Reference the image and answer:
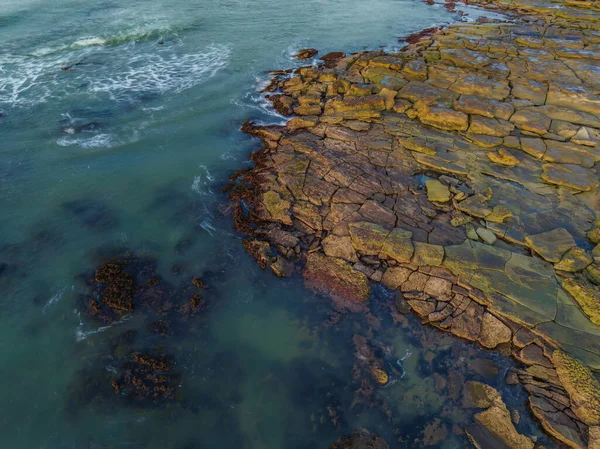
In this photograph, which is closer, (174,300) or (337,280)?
(174,300)

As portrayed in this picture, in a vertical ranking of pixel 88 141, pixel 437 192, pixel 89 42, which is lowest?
pixel 437 192

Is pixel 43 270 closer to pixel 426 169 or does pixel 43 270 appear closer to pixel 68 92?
pixel 68 92

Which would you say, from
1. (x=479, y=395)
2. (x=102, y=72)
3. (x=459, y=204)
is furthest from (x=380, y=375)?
(x=102, y=72)

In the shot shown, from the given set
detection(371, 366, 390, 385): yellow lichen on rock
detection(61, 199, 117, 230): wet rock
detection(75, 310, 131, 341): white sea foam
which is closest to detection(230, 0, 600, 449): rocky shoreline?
detection(371, 366, 390, 385): yellow lichen on rock

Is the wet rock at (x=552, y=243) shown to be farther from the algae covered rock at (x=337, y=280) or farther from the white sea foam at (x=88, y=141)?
the white sea foam at (x=88, y=141)

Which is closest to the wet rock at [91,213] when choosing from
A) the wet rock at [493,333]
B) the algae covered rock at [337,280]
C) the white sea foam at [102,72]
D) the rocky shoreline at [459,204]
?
the rocky shoreline at [459,204]

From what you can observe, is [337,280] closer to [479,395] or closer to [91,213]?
[479,395]
